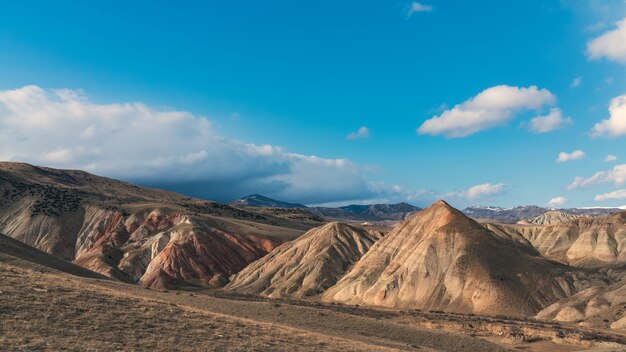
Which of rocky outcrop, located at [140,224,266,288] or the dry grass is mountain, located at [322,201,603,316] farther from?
the dry grass

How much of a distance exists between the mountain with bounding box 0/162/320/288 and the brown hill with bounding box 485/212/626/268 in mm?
69232

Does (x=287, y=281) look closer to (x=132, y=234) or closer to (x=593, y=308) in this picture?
(x=593, y=308)

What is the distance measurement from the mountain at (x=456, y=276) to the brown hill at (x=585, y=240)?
30.3 m

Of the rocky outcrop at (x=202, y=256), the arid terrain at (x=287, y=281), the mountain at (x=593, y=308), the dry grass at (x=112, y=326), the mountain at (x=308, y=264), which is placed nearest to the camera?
the dry grass at (x=112, y=326)

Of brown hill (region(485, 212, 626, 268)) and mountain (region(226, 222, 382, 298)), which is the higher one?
brown hill (region(485, 212, 626, 268))

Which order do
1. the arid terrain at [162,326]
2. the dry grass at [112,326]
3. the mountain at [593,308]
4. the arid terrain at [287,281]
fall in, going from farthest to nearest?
the mountain at [593,308], the arid terrain at [287,281], the arid terrain at [162,326], the dry grass at [112,326]

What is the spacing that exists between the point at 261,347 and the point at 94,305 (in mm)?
10429

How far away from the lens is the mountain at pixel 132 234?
→ 427 feet

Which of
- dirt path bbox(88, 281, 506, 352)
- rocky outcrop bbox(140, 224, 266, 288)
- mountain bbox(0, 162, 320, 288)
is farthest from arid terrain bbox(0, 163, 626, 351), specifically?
mountain bbox(0, 162, 320, 288)

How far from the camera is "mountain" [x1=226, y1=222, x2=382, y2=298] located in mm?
108562

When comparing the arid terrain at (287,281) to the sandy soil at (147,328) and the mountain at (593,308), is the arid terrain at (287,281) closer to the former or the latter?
the sandy soil at (147,328)

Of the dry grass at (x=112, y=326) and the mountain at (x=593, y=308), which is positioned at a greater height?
the dry grass at (x=112, y=326)

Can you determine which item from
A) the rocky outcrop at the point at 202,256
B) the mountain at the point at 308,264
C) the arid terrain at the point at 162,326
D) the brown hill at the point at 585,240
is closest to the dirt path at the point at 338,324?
the arid terrain at the point at 162,326

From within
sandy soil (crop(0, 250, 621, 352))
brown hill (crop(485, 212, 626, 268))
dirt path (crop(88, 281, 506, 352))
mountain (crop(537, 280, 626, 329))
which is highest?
brown hill (crop(485, 212, 626, 268))
